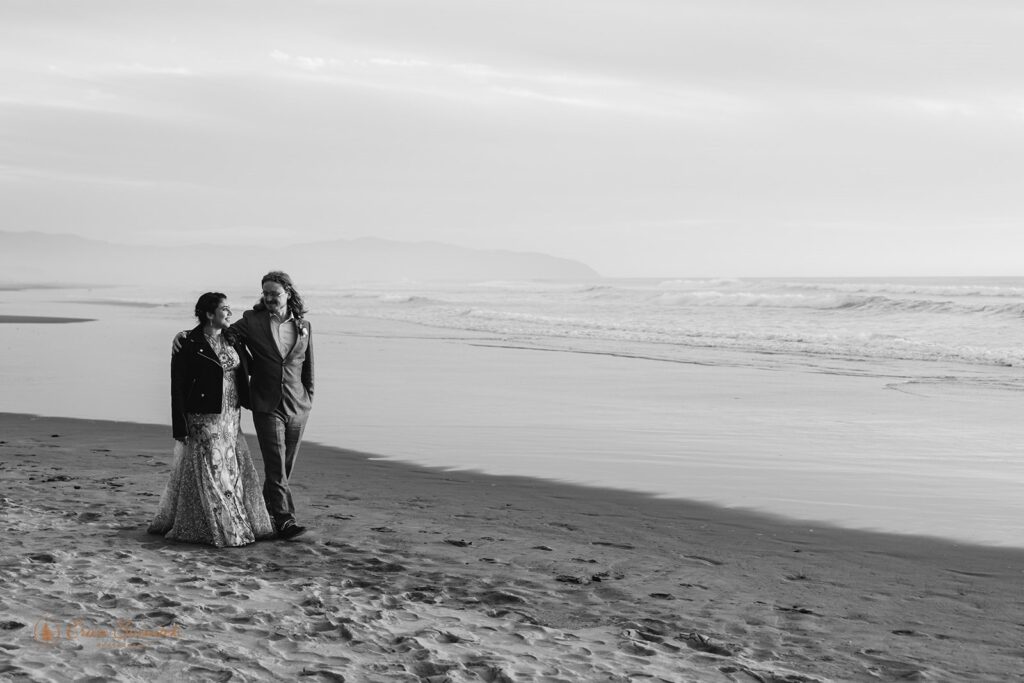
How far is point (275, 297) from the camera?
661 cm

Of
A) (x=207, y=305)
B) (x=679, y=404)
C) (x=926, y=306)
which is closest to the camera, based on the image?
(x=207, y=305)

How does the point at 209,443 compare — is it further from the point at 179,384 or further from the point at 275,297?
the point at 275,297

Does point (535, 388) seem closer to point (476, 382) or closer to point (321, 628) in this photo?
point (476, 382)

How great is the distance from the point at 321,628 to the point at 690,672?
169 centimetres

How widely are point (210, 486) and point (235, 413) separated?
47cm

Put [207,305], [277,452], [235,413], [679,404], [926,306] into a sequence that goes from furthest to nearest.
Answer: [926,306]
[679,404]
[277,452]
[235,413]
[207,305]

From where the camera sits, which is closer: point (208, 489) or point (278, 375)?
point (208, 489)

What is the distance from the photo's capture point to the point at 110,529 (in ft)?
22.2

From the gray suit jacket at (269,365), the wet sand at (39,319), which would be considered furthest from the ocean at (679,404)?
the gray suit jacket at (269,365)

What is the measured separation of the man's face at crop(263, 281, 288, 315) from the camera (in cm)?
659

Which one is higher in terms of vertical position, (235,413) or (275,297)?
(275,297)

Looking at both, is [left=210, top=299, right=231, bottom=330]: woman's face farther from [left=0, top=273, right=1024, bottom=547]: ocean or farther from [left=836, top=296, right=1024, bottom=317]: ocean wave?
[left=836, top=296, right=1024, bottom=317]: ocean wave

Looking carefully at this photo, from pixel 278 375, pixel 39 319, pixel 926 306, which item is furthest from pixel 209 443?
pixel 926 306

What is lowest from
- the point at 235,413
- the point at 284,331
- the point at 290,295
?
the point at 235,413
